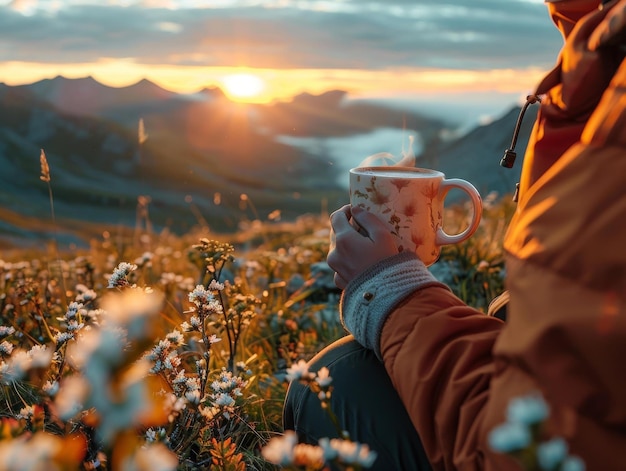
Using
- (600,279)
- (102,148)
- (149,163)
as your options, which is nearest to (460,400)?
(600,279)

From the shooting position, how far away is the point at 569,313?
1163mm

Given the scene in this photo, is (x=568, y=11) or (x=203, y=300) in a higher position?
(x=568, y=11)

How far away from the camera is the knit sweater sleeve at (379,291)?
186cm

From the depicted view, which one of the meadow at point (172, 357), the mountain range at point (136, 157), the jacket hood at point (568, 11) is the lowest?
the mountain range at point (136, 157)

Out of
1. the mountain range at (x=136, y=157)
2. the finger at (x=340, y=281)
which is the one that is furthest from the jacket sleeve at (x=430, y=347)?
the mountain range at (x=136, y=157)

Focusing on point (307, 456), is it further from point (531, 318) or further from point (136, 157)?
point (136, 157)

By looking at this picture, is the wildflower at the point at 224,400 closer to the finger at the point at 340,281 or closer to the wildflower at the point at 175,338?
the wildflower at the point at 175,338

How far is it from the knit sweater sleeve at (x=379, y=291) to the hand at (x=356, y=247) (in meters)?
0.06

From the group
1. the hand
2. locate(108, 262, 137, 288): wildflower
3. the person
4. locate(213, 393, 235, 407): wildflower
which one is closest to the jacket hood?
the person

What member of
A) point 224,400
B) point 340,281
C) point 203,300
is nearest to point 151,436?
point 224,400

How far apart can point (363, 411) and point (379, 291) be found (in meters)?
0.43

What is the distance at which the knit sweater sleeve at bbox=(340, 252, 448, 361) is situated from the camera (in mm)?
1864

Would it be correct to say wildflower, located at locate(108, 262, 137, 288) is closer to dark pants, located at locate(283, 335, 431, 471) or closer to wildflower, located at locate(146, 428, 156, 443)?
wildflower, located at locate(146, 428, 156, 443)

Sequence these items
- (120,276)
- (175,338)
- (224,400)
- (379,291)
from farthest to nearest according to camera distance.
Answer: (120,276) → (175,338) → (224,400) → (379,291)
